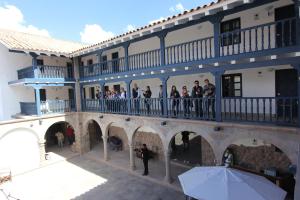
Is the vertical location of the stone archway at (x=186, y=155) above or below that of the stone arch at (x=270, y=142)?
below

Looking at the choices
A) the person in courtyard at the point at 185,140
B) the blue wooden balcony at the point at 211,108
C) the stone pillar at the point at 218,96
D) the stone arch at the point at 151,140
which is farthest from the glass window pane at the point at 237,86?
the person in courtyard at the point at 185,140

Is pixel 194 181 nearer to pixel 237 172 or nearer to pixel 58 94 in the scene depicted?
pixel 237 172

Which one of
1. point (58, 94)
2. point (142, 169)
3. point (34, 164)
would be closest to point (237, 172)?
point (142, 169)

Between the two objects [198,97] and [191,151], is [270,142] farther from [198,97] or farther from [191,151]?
[191,151]

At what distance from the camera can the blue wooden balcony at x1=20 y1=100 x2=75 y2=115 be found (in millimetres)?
16844

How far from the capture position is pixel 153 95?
15773 millimetres

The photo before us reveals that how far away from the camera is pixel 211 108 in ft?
33.1

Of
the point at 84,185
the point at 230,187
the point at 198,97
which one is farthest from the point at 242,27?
the point at 84,185

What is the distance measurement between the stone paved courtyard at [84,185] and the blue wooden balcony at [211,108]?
13.1 feet

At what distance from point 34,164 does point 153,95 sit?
33.5 feet

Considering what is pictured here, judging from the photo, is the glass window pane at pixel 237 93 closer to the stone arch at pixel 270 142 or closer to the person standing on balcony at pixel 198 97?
the person standing on balcony at pixel 198 97

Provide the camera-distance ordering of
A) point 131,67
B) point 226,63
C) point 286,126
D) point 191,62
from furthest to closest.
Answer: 1. point 131,67
2. point 191,62
3. point 226,63
4. point 286,126

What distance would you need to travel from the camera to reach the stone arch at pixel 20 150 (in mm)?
14774

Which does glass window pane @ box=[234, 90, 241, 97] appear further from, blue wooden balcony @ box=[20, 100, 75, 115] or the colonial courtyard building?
blue wooden balcony @ box=[20, 100, 75, 115]
